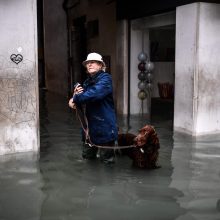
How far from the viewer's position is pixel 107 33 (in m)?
14.5

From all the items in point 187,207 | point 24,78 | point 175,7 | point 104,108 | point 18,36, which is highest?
point 175,7

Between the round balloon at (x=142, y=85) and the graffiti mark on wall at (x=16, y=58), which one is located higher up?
the graffiti mark on wall at (x=16, y=58)

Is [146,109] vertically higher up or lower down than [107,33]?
lower down

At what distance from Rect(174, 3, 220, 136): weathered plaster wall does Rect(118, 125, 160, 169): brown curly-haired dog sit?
9.89 ft

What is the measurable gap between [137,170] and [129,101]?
6584 mm

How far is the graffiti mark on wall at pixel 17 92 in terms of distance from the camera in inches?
296

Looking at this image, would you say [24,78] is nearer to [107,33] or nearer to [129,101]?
[129,101]

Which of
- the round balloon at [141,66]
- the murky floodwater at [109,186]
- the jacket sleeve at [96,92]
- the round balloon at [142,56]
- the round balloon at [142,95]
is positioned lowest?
→ the murky floodwater at [109,186]

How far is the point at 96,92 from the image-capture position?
20.9ft

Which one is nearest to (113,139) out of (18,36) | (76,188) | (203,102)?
(76,188)

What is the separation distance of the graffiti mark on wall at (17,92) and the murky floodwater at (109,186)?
797 mm

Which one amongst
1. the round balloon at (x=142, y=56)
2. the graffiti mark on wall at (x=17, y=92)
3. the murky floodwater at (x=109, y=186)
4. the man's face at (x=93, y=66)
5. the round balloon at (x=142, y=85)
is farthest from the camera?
the round balloon at (x=142, y=85)

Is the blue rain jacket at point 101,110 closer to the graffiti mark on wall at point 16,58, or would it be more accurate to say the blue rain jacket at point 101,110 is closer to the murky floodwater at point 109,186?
the murky floodwater at point 109,186

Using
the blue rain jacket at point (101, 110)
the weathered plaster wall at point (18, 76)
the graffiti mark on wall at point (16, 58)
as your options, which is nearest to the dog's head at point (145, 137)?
the blue rain jacket at point (101, 110)
